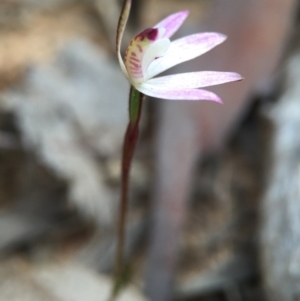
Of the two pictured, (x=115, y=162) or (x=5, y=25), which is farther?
(x=5, y=25)

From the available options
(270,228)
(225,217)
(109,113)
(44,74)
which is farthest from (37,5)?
(270,228)

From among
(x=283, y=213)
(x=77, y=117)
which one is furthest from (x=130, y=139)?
(x=77, y=117)

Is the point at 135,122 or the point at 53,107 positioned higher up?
the point at 135,122

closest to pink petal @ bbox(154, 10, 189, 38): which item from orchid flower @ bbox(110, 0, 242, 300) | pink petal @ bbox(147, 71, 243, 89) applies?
orchid flower @ bbox(110, 0, 242, 300)

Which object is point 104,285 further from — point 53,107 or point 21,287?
point 53,107

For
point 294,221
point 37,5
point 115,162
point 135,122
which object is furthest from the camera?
point 37,5

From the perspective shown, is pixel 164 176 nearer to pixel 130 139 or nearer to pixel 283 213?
pixel 283 213
